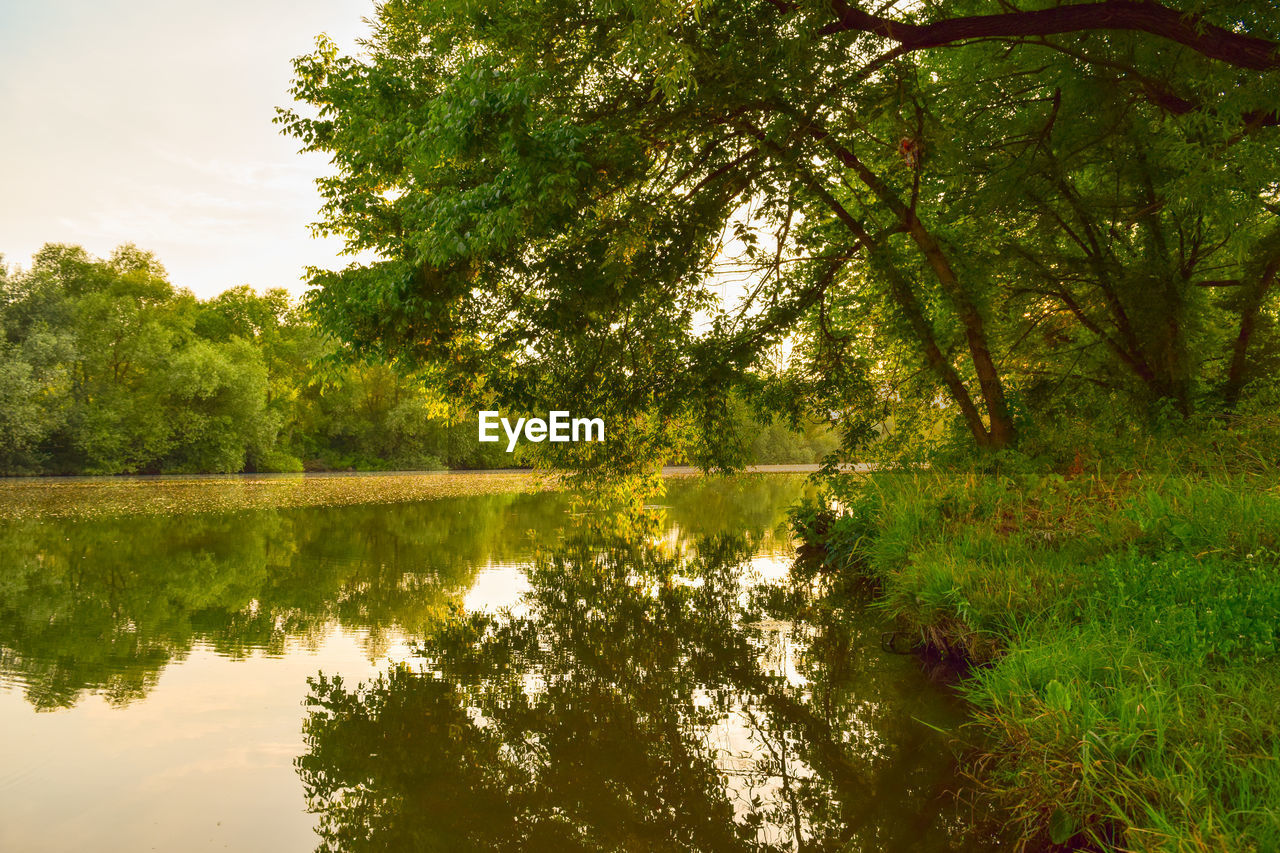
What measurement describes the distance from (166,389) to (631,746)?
47.7 meters

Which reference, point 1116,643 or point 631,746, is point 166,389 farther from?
point 1116,643

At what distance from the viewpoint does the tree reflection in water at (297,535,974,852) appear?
14.4 ft

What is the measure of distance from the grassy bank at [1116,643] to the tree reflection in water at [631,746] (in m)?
0.67

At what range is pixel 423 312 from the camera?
812 cm

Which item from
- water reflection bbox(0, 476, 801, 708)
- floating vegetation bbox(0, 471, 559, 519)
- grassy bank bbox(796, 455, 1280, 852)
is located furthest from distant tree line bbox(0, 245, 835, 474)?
grassy bank bbox(796, 455, 1280, 852)

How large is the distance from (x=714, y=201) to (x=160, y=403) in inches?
1782

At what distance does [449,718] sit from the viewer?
604cm

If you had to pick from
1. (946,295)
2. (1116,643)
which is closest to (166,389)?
(946,295)

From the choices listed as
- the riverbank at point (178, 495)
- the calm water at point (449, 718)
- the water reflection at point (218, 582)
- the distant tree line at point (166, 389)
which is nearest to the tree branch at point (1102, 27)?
the calm water at point (449, 718)

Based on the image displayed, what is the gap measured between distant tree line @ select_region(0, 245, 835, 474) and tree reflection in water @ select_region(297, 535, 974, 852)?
25.0 m

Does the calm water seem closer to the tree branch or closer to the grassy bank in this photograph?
the grassy bank

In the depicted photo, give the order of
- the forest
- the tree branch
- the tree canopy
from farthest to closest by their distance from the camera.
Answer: the tree canopy
the tree branch
the forest

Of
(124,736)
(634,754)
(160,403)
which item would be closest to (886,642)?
(634,754)

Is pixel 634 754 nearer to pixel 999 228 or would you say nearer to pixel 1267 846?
pixel 1267 846
